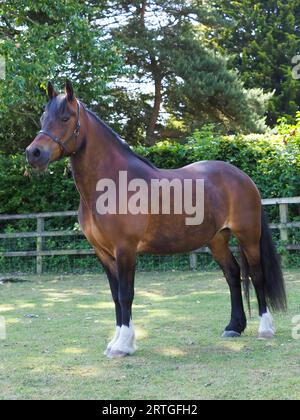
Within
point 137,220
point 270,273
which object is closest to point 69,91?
point 137,220

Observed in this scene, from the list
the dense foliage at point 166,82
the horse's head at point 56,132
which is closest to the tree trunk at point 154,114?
the dense foliage at point 166,82

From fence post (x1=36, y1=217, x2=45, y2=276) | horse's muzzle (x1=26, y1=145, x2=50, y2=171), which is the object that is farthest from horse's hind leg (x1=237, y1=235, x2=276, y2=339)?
fence post (x1=36, y1=217, x2=45, y2=276)

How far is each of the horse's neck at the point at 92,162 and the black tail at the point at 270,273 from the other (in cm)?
156

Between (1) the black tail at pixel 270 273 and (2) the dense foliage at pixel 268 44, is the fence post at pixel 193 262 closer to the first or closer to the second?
(1) the black tail at pixel 270 273

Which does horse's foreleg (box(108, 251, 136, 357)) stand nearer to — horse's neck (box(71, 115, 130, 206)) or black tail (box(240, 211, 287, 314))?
horse's neck (box(71, 115, 130, 206))

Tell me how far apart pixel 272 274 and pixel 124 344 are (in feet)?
5.38

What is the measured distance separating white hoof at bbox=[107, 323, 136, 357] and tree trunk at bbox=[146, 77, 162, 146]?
57.0 feet

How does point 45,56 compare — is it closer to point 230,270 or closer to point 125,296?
point 230,270

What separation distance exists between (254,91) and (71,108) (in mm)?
18041

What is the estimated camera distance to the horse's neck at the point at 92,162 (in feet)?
15.1

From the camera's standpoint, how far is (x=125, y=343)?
4.41 m

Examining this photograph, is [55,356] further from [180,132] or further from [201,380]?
[180,132]

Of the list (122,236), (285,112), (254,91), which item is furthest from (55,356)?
(285,112)

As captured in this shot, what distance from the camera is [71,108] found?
4.48 metres
